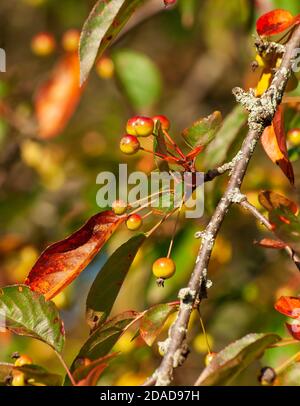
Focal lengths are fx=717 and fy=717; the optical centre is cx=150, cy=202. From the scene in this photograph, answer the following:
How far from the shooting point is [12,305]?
1.12 m

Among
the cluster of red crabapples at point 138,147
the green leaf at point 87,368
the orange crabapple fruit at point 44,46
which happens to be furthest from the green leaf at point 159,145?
the orange crabapple fruit at point 44,46

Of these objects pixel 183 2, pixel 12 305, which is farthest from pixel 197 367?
pixel 12 305

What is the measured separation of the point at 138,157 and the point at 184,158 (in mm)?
1335

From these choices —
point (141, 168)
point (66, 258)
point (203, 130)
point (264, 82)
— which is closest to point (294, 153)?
point (264, 82)

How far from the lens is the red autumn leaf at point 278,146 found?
116 cm

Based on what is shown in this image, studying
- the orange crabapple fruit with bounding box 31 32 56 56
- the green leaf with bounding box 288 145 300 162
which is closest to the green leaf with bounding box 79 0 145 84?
the green leaf with bounding box 288 145 300 162

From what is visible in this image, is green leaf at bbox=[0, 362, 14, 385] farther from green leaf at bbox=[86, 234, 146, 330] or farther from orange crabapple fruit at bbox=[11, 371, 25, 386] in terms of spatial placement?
green leaf at bbox=[86, 234, 146, 330]

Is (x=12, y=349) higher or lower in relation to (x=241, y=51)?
lower

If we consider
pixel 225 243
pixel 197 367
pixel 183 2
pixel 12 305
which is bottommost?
pixel 197 367

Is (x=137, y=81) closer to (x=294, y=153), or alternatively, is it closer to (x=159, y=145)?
(x=294, y=153)

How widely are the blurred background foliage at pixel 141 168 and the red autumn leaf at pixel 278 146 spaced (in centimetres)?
27

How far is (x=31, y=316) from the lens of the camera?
112 cm

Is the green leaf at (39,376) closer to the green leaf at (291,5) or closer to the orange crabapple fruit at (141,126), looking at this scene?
the orange crabapple fruit at (141,126)

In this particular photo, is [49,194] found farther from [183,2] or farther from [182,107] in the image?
[183,2]
